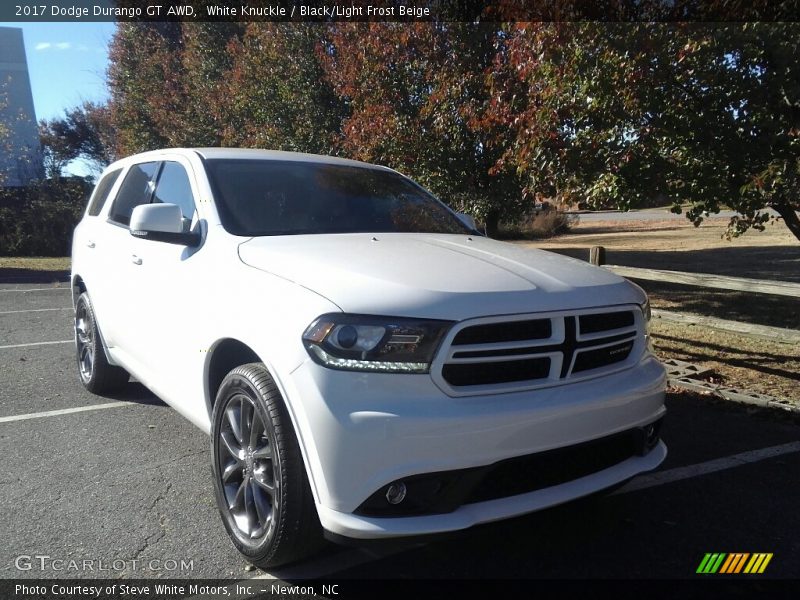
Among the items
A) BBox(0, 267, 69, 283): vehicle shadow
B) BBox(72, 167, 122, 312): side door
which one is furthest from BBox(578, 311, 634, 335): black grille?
BBox(0, 267, 69, 283): vehicle shadow

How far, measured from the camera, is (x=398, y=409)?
96.7 inches

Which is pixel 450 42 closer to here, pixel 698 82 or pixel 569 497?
pixel 698 82

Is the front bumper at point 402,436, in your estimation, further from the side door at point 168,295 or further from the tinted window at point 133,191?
the tinted window at point 133,191

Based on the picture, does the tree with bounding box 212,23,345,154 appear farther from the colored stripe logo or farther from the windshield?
the colored stripe logo

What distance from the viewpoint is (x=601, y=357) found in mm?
2994

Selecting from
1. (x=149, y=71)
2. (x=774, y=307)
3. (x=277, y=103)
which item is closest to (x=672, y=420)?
(x=774, y=307)

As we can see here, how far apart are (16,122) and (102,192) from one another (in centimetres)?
2060

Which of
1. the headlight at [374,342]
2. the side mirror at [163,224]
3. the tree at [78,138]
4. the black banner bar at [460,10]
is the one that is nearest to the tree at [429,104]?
the black banner bar at [460,10]

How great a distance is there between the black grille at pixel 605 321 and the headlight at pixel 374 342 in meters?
0.68

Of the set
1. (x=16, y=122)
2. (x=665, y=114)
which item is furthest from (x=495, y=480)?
(x=16, y=122)

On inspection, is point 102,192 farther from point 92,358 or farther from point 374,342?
point 374,342

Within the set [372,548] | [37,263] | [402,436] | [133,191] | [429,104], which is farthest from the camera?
[37,263]

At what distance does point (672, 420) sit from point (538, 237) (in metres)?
21.0

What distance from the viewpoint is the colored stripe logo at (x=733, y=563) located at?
2.95 metres
